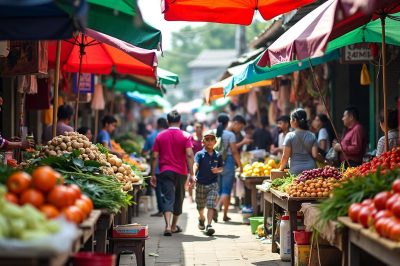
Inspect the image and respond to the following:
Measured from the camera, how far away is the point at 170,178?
46.4 ft

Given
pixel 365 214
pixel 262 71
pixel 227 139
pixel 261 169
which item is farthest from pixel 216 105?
pixel 365 214

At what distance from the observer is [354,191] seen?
7750 mm

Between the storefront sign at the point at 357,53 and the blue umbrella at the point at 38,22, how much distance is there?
782 centimetres

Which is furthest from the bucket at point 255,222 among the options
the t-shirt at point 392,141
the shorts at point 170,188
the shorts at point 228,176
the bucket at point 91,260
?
the bucket at point 91,260

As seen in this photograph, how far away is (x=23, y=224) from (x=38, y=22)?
8.71 ft

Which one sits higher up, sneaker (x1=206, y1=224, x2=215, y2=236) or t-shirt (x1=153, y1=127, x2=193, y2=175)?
t-shirt (x1=153, y1=127, x2=193, y2=175)

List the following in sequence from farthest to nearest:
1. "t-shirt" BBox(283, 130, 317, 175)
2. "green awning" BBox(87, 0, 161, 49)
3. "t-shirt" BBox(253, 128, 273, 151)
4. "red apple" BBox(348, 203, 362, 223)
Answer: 1. "t-shirt" BBox(253, 128, 273, 151)
2. "t-shirt" BBox(283, 130, 317, 175)
3. "green awning" BBox(87, 0, 161, 49)
4. "red apple" BBox(348, 203, 362, 223)

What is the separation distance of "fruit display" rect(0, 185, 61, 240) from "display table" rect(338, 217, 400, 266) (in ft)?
8.48

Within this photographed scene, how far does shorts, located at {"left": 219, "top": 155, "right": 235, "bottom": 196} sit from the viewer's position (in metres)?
16.7

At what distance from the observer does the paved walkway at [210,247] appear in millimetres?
11414

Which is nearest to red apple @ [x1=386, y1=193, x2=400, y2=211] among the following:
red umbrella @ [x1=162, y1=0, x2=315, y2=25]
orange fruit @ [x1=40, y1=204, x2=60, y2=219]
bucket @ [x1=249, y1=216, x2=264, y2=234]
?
orange fruit @ [x1=40, y1=204, x2=60, y2=219]

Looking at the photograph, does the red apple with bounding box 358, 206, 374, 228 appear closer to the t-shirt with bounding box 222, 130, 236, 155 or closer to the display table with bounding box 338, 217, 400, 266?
the display table with bounding box 338, 217, 400, 266

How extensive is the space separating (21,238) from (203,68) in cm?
9981

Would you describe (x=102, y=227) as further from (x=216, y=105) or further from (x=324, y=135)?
(x=216, y=105)
